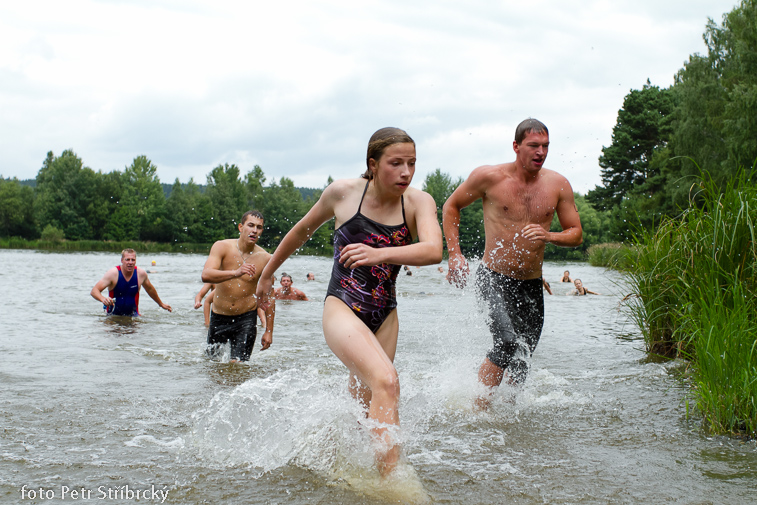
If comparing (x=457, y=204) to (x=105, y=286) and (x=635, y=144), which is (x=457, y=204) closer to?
(x=105, y=286)

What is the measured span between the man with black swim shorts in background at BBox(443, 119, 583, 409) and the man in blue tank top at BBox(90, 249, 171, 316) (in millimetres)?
7139

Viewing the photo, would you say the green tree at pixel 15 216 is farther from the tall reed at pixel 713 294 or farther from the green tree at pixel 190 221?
the tall reed at pixel 713 294

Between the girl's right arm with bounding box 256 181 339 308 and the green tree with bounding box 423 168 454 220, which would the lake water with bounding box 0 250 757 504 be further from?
the green tree with bounding box 423 168 454 220

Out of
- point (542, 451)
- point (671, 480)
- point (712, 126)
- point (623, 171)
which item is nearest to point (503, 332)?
point (542, 451)

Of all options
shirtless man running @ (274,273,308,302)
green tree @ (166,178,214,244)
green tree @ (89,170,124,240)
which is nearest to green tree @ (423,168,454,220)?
green tree @ (166,178,214,244)

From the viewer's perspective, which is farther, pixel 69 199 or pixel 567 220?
pixel 69 199

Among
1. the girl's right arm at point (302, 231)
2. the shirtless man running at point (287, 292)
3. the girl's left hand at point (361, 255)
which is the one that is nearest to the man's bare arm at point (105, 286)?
the shirtless man running at point (287, 292)

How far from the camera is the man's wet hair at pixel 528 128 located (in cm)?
534

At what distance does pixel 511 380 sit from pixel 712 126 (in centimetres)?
3529

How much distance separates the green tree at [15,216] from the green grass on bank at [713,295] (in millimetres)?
94080

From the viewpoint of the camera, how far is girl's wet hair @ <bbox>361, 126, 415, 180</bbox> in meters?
3.64

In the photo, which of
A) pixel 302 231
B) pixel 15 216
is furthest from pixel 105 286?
pixel 15 216

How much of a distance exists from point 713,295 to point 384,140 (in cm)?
342

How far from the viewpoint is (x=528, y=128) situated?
5367 millimetres
